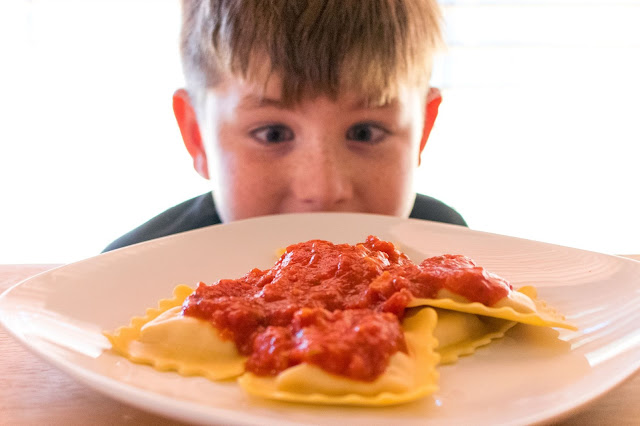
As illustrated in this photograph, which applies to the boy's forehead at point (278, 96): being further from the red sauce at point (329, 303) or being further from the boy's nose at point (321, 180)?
the red sauce at point (329, 303)

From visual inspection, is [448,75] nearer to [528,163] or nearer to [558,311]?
[528,163]

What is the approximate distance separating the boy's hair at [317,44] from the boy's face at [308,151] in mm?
66

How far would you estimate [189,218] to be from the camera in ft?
12.7

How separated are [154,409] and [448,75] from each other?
8.04 m

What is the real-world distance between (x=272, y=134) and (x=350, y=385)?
6.15 ft

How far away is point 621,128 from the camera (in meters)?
9.81

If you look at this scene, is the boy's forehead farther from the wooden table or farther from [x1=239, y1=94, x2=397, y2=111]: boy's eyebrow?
the wooden table

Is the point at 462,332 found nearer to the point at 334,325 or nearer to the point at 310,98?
the point at 334,325

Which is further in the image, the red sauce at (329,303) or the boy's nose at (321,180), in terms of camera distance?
the boy's nose at (321,180)

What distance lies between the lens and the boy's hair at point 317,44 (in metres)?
2.78

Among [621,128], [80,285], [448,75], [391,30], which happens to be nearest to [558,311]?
[80,285]

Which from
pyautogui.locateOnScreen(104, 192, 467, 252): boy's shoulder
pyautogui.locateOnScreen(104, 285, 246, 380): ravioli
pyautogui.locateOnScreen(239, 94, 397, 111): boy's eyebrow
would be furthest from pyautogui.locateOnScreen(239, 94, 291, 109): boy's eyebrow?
pyautogui.locateOnScreen(104, 285, 246, 380): ravioli

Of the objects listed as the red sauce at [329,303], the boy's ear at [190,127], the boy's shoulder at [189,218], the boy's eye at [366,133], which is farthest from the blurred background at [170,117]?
the red sauce at [329,303]

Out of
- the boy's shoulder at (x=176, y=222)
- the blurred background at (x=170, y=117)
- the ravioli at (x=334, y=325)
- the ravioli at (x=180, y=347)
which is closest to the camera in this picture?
the ravioli at (x=334, y=325)
